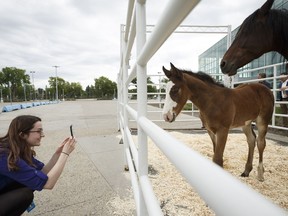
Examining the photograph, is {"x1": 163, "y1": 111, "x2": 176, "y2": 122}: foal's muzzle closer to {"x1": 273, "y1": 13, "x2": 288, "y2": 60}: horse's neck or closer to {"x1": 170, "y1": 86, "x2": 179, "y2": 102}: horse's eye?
{"x1": 170, "y1": 86, "x2": 179, "y2": 102}: horse's eye

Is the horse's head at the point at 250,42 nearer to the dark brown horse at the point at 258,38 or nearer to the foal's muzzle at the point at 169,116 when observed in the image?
the dark brown horse at the point at 258,38

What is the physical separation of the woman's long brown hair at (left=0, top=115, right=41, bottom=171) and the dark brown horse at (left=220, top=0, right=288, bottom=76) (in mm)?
1871

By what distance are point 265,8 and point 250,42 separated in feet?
1.09

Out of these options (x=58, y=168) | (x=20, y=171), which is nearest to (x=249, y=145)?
(x=58, y=168)

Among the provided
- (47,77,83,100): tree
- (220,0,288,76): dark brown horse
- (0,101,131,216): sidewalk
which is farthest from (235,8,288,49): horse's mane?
(47,77,83,100): tree

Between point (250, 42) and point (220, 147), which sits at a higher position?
point (250, 42)

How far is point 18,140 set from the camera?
197 cm

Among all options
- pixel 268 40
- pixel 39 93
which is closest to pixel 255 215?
pixel 268 40

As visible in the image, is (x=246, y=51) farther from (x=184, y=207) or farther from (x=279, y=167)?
(x=279, y=167)

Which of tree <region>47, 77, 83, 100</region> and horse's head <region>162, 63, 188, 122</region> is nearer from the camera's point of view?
horse's head <region>162, 63, 188, 122</region>

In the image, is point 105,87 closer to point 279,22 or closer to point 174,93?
point 174,93

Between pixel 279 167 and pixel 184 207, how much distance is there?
200 centimetres

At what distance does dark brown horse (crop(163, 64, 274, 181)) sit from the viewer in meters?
2.96

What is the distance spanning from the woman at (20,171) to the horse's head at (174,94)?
1501 mm
